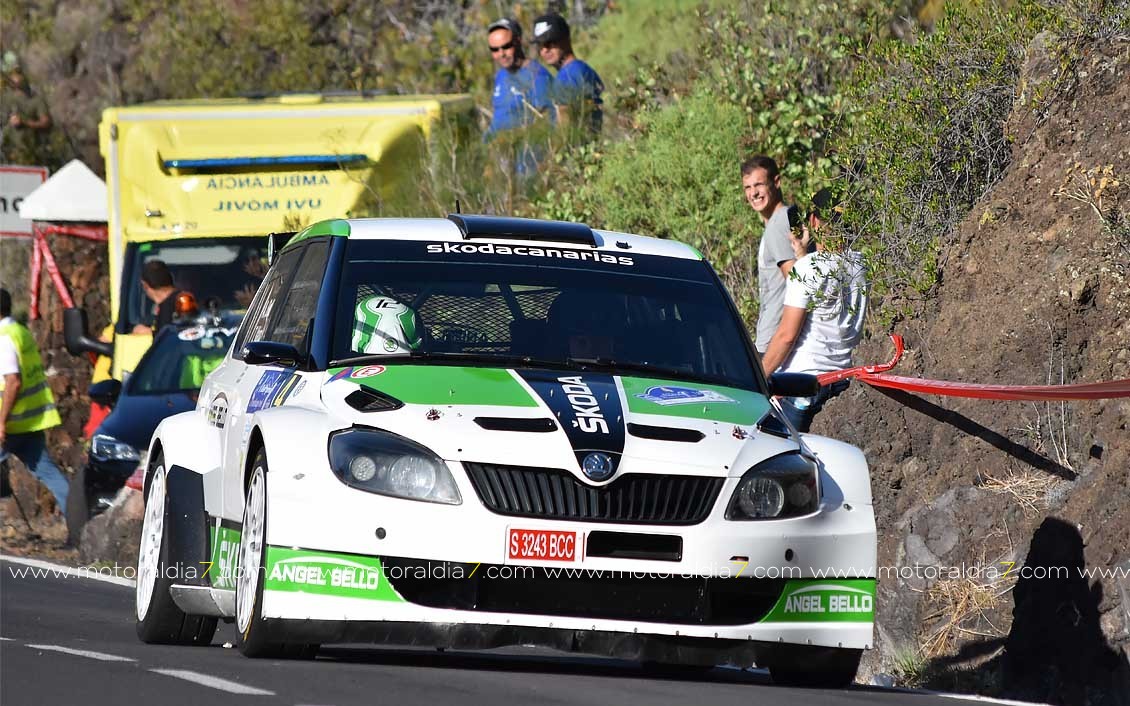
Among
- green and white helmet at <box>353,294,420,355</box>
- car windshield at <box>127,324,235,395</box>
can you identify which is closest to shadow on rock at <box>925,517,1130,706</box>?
green and white helmet at <box>353,294,420,355</box>

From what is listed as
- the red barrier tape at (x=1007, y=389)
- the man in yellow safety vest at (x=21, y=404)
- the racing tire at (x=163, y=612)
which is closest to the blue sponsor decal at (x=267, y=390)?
the racing tire at (x=163, y=612)

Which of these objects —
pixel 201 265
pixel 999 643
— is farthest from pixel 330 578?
pixel 201 265

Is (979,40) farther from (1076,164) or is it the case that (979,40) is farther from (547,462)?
(547,462)

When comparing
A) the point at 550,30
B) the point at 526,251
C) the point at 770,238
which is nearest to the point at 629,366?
the point at 526,251

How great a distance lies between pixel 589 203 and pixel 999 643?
28.7 feet

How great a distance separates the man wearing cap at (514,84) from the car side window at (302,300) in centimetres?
965

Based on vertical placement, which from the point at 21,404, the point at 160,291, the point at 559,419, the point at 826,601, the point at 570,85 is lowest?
the point at 21,404

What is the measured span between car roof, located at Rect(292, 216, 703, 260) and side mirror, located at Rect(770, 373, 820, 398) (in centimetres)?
87

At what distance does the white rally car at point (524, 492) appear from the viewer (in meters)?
7.19

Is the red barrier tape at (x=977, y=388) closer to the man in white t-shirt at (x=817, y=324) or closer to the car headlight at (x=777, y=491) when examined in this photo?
the man in white t-shirt at (x=817, y=324)

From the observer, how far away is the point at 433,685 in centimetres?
703

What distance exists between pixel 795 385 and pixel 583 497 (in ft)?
5.19

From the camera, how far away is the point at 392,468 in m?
7.27

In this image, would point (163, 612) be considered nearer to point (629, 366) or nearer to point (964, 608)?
point (629, 366)
